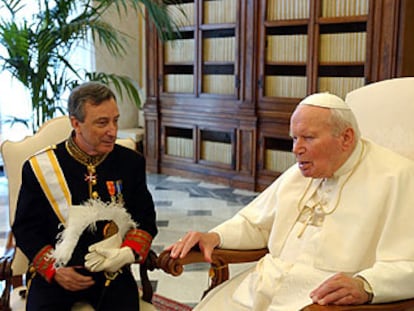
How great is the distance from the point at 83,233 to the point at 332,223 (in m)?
0.84

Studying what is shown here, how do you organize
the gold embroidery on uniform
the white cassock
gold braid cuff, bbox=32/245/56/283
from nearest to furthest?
the white cassock
gold braid cuff, bbox=32/245/56/283
the gold embroidery on uniform

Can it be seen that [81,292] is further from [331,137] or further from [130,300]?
[331,137]

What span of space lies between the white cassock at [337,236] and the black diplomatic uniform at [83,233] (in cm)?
29

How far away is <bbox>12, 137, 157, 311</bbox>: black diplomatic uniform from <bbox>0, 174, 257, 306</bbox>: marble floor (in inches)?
48.7

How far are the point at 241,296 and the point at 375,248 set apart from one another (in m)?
0.49

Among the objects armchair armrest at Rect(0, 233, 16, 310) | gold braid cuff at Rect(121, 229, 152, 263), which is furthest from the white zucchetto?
armchair armrest at Rect(0, 233, 16, 310)

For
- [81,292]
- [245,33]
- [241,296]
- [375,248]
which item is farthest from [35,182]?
[245,33]

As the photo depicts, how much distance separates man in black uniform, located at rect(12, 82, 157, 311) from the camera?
1.82m

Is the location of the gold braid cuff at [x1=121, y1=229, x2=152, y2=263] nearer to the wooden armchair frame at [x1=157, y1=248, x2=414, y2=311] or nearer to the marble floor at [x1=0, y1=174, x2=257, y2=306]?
the wooden armchair frame at [x1=157, y1=248, x2=414, y2=311]

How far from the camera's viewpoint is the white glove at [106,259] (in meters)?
1.81

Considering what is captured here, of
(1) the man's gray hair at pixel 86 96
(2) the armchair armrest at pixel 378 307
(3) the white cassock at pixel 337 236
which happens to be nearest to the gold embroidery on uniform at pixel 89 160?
(1) the man's gray hair at pixel 86 96

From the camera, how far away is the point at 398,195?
67.6 inches

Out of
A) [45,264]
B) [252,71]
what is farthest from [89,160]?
[252,71]

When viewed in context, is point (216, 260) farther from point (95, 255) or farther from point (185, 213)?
point (185, 213)
